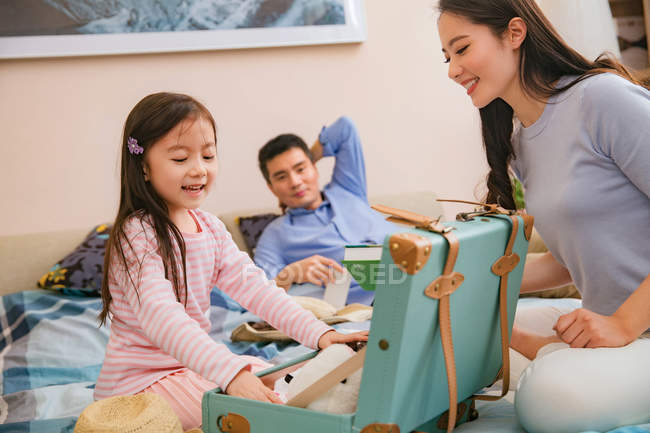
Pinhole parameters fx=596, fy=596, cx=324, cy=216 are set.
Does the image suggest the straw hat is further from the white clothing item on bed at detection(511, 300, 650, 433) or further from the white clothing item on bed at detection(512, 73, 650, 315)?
the white clothing item on bed at detection(512, 73, 650, 315)

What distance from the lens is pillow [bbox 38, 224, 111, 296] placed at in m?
2.07

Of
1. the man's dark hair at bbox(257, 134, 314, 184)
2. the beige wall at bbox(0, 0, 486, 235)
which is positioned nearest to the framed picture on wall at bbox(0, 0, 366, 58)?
the beige wall at bbox(0, 0, 486, 235)

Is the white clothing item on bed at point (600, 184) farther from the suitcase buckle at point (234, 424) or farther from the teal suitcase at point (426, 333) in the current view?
the suitcase buckle at point (234, 424)

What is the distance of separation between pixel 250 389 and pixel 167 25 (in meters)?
1.97

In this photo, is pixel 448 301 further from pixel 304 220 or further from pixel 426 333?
pixel 304 220

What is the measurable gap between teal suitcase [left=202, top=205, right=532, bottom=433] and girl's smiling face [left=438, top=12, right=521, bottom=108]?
0.32 m

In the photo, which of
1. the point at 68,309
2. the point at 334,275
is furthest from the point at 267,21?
the point at 68,309

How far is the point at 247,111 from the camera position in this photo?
2.65 m

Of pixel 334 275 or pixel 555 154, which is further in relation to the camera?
pixel 334 275

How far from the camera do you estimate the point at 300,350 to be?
153 centimetres

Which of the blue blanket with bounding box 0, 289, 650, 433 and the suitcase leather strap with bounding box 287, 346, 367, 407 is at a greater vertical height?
the suitcase leather strap with bounding box 287, 346, 367, 407

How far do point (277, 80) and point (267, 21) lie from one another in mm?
255

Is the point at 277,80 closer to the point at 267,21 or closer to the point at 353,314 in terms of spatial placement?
the point at 267,21

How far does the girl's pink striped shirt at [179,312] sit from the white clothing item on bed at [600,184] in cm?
53
